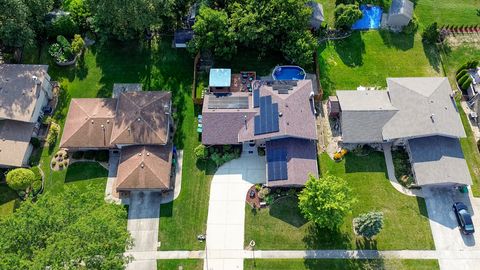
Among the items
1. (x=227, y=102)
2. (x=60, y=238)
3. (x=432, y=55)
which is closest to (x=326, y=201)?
(x=227, y=102)

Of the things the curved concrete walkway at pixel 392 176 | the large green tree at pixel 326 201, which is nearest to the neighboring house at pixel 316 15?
the curved concrete walkway at pixel 392 176

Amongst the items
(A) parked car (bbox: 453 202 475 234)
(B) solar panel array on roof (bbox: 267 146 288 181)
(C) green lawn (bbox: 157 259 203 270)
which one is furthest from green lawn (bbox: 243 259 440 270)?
(B) solar panel array on roof (bbox: 267 146 288 181)

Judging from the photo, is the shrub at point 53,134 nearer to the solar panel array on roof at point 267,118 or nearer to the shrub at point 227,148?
the shrub at point 227,148

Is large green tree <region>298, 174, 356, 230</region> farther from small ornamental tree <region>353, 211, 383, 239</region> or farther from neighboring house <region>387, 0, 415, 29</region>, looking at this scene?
neighboring house <region>387, 0, 415, 29</region>

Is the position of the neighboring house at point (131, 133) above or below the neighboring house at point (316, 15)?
below

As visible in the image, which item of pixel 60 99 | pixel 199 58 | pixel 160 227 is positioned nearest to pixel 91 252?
pixel 160 227
